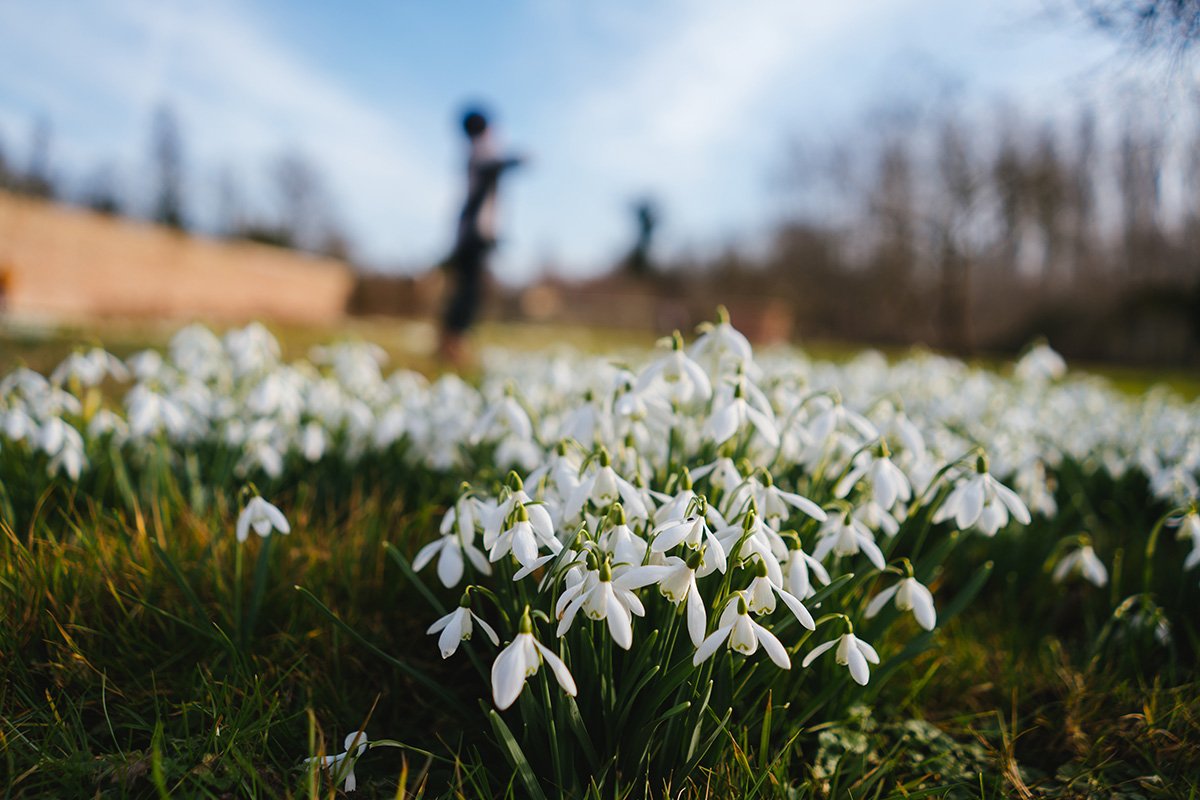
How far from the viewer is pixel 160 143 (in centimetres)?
2917

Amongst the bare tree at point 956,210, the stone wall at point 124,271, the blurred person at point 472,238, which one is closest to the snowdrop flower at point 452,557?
the blurred person at point 472,238

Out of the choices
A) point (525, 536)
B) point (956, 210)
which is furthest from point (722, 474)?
point (956, 210)

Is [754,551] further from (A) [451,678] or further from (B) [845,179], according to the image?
(B) [845,179]

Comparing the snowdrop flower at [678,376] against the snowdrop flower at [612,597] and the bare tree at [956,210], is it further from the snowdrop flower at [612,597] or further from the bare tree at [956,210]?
the bare tree at [956,210]

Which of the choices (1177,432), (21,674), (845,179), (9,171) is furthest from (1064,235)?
(9,171)

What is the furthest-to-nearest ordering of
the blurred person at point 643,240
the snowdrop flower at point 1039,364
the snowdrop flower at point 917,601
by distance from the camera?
1. the blurred person at point 643,240
2. the snowdrop flower at point 1039,364
3. the snowdrop flower at point 917,601

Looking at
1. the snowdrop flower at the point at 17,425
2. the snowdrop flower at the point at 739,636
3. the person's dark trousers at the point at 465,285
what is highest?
the person's dark trousers at the point at 465,285

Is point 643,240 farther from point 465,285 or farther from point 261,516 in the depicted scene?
point 261,516

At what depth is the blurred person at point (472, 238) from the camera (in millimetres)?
7230

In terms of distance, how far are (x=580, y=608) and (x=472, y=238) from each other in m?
6.67

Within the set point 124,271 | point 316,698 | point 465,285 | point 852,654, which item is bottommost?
point 316,698

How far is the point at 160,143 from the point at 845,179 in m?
27.7

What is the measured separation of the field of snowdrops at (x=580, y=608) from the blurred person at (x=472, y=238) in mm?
4954

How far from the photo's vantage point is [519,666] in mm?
1062
